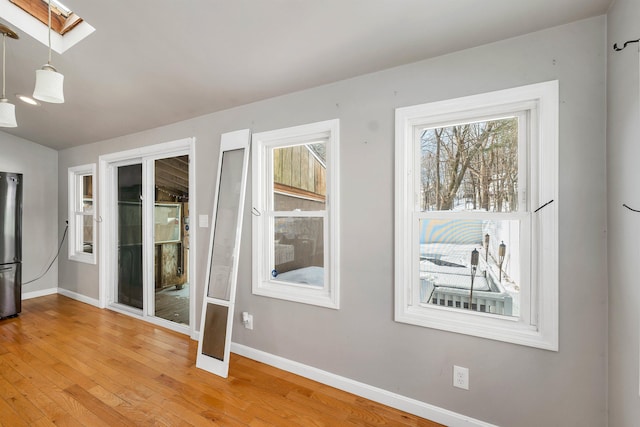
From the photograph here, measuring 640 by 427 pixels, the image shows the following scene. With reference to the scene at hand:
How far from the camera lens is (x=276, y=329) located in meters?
2.49

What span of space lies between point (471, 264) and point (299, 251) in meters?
1.33

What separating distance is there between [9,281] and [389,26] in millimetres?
5280

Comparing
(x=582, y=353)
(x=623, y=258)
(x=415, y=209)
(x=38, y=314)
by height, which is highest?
(x=415, y=209)

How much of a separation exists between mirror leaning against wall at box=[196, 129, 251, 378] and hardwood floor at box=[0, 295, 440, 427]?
7.8 inches

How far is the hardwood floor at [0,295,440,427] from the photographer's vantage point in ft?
6.12

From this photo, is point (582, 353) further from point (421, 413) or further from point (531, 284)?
point (421, 413)

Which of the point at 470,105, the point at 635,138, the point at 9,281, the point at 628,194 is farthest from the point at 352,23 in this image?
the point at 9,281

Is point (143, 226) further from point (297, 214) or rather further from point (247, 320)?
point (297, 214)

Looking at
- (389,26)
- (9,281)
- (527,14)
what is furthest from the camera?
(9,281)

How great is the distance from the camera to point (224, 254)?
266 centimetres

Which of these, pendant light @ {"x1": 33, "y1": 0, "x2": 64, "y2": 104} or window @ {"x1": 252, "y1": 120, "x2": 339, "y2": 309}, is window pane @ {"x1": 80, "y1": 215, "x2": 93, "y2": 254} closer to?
window @ {"x1": 252, "y1": 120, "x2": 339, "y2": 309}

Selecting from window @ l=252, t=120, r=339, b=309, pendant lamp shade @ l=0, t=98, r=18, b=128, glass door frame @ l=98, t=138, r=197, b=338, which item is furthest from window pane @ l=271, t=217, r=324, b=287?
pendant lamp shade @ l=0, t=98, r=18, b=128

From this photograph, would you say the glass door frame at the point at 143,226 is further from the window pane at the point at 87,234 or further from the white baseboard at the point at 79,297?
the window pane at the point at 87,234

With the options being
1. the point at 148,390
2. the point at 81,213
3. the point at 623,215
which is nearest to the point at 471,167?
the point at 623,215
